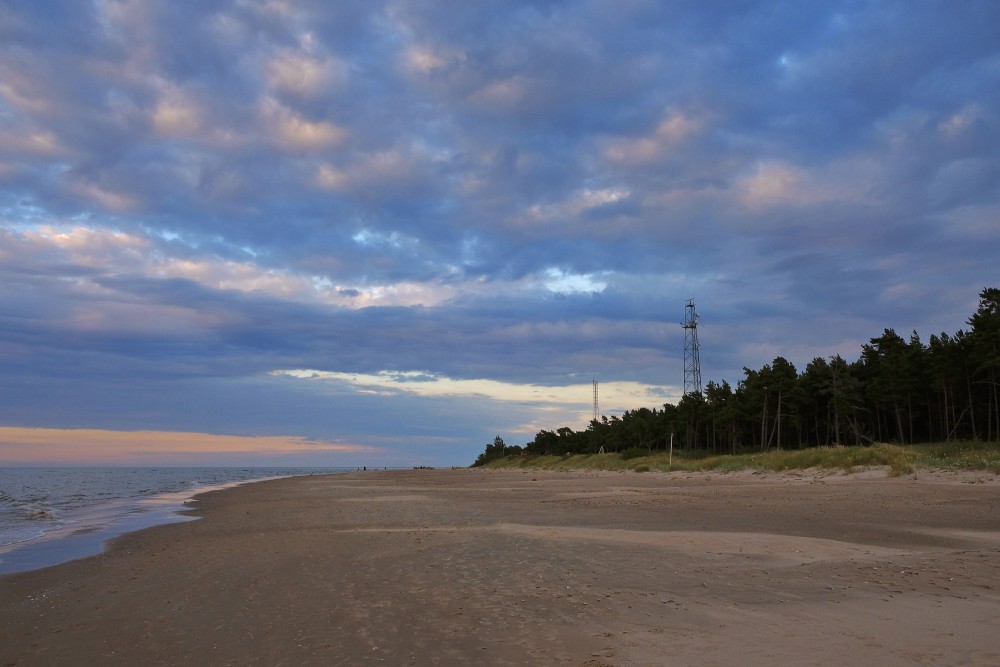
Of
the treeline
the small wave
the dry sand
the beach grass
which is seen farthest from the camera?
the treeline

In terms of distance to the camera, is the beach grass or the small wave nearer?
the beach grass

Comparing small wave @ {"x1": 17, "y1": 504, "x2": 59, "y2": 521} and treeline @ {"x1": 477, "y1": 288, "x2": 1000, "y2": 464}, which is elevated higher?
treeline @ {"x1": 477, "y1": 288, "x2": 1000, "y2": 464}

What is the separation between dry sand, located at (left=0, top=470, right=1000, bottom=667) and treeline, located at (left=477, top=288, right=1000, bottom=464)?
42063 millimetres

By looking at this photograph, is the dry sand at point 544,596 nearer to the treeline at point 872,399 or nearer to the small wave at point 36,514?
the small wave at point 36,514

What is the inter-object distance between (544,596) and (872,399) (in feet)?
201

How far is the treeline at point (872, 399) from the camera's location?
5081 centimetres

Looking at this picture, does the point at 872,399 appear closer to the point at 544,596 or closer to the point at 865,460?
the point at 865,460

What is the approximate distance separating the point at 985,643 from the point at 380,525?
16115mm

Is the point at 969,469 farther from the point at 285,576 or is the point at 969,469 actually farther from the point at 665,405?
the point at 665,405

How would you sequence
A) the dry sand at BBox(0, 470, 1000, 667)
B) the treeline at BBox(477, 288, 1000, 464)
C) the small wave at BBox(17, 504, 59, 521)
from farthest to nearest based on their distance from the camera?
the treeline at BBox(477, 288, 1000, 464) < the small wave at BBox(17, 504, 59, 521) < the dry sand at BBox(0, 470, 1000, 667)

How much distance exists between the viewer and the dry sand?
6281 millimetres

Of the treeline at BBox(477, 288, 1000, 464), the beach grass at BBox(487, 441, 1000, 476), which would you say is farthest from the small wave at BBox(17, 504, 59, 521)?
the treeline at BBox(477, 288, 1000, 464)

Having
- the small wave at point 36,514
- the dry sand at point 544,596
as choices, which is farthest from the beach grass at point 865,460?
the small wave at point 36,514

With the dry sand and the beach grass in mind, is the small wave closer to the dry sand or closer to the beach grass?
the dry sand
